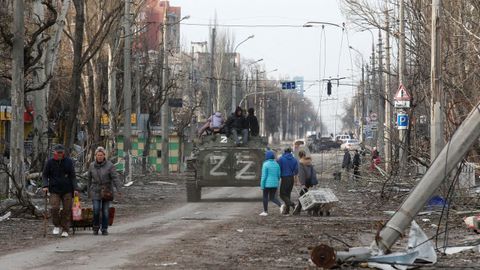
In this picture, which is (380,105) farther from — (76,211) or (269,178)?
(76,211)

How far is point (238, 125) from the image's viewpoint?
106 ft

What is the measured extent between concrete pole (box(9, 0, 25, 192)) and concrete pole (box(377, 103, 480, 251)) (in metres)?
12.7

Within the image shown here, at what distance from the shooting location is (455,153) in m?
12.6

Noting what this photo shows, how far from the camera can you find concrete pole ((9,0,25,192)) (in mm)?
23781

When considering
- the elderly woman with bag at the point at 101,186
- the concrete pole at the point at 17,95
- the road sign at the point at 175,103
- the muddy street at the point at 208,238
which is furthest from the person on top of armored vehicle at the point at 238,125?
the road sign at the point at 175,103

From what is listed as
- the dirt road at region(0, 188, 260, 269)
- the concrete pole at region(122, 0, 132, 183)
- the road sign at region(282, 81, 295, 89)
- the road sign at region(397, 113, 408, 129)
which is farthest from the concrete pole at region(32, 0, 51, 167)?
the road sign at region(282, 81, 295, 89)

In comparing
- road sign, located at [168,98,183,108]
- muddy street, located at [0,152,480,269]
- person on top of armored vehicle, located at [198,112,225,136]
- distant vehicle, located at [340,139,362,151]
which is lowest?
muddy street, located at [0,152,480,269]

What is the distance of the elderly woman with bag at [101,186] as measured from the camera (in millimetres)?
18781

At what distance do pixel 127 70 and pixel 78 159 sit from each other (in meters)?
4.00

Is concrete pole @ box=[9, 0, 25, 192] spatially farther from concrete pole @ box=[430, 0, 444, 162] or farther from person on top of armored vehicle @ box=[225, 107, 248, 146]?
concrete pole @ box=[430, 0, 444, 162]

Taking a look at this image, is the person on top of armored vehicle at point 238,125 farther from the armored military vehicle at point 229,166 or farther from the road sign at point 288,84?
the road sign at point 288,84

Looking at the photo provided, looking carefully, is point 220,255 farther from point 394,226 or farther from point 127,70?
point 127,70

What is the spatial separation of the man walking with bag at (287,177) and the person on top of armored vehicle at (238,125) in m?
6.35

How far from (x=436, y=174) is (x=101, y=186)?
7.89 meters
